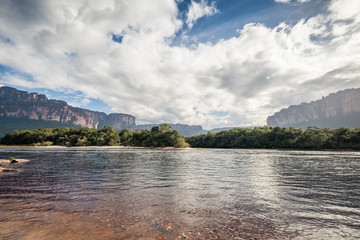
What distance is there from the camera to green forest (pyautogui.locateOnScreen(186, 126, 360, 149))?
100175 mm

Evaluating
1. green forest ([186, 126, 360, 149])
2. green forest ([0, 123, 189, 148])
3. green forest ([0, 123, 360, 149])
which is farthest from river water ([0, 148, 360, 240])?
green forest ([0, 123, 189, 148])

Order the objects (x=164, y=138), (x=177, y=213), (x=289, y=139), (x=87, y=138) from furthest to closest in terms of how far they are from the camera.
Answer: (x=87, y=138)
(x=164, y=138)
(x=289, y=139)
(x=177, y=213)

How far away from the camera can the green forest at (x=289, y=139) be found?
100175 millimetres

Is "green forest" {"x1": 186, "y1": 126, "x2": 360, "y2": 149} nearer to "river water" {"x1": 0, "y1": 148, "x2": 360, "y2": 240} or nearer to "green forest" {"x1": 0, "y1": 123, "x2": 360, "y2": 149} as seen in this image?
"green forest" {"x1": 0, "y1": 123, "x2": 360, "y2": 149}

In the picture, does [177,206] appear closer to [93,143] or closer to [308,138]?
[308,138]

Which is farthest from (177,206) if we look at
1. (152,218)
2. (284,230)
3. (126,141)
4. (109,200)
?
(126,141)

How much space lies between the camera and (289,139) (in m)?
125

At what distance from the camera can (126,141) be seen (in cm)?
17575

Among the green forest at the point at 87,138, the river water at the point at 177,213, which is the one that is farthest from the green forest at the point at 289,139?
the river water at the point at 177,213

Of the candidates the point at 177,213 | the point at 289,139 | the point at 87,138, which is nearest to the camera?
the point at 177,213

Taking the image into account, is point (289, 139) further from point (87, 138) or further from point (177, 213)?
point (87, 138)

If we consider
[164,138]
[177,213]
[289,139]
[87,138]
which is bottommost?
[177,213]

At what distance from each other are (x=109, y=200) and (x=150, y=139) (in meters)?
150

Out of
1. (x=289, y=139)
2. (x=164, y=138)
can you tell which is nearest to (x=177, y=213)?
(x=289, y=139)
